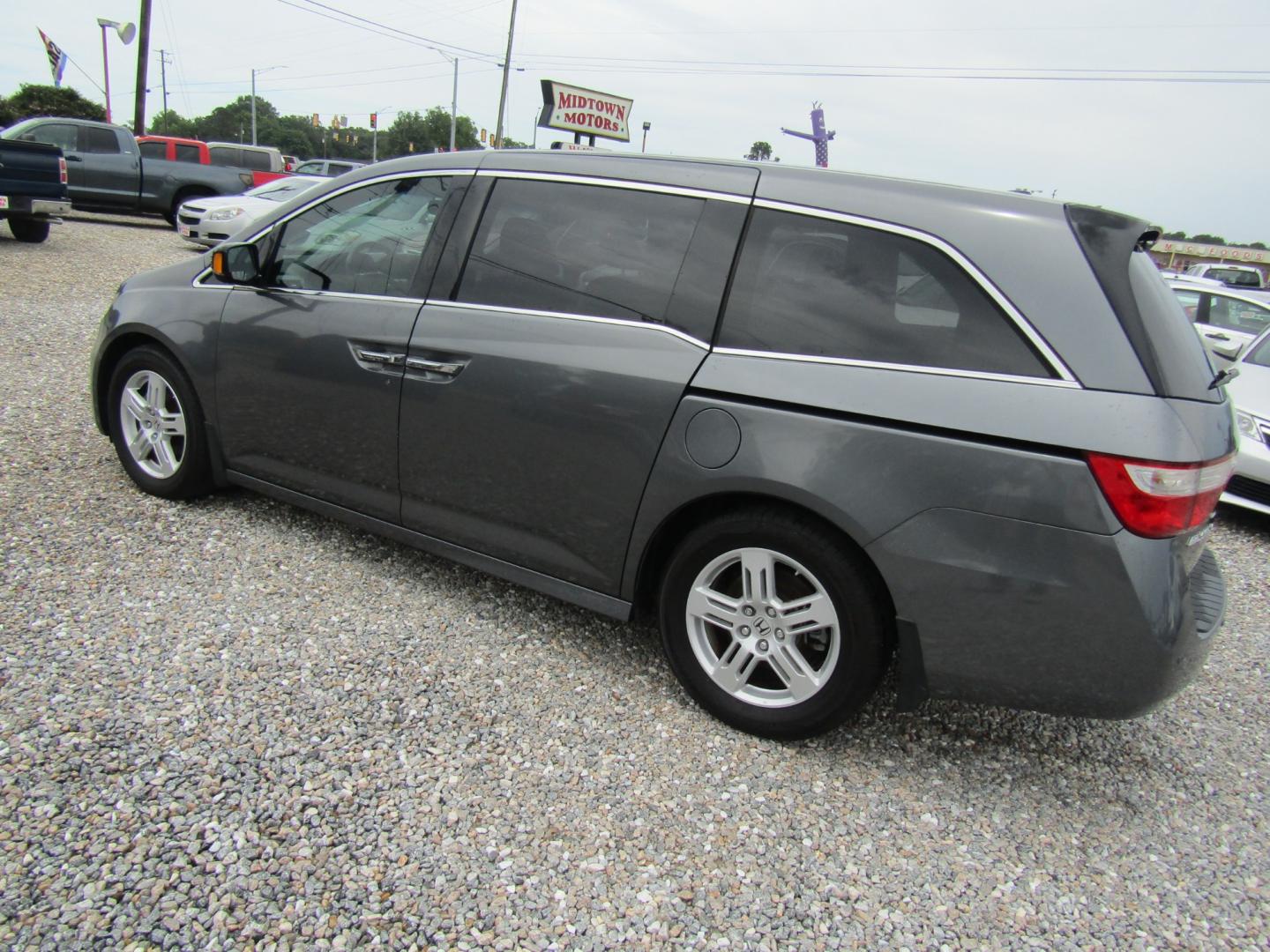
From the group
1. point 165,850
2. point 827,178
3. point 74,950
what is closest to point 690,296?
point 827,178

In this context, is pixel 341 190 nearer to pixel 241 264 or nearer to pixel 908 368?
pixel 241 264

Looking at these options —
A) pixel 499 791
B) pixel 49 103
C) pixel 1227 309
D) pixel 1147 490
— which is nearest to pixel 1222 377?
pixel 1147 490

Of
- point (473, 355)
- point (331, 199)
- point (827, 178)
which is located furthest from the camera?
point (331, 199)

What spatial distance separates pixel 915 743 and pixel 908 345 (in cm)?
132

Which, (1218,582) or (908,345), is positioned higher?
(908,345)

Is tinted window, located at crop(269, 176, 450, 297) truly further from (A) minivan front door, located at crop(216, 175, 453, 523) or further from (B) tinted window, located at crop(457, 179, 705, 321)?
(B) tinted window, located at crop(457, 179, 705, 321)

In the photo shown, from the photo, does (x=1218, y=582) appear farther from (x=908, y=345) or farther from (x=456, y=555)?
(x=456, y=555)

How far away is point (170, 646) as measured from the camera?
2941 mm

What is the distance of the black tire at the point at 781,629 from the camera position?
8.18 ft

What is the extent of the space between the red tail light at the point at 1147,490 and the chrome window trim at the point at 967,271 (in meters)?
0.23

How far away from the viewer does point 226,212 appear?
13227 mm

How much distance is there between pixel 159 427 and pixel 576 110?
15319 mm

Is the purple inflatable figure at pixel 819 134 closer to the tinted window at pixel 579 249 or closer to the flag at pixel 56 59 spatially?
the tinted window at pixel 579 249

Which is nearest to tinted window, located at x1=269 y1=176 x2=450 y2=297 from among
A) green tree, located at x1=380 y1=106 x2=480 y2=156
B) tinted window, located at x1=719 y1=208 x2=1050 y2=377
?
tinted window, located at x1=719 y1=208 x2=1050 y2=377
